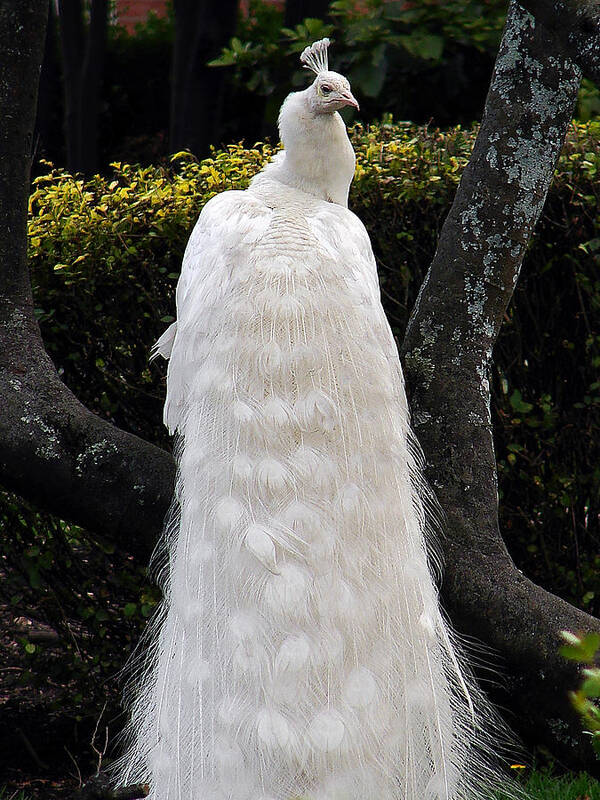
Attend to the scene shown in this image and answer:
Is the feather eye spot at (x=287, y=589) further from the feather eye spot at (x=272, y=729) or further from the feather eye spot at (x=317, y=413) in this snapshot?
the feather eye spot at (x=317, y=413)

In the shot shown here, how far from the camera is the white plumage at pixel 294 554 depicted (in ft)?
8.49

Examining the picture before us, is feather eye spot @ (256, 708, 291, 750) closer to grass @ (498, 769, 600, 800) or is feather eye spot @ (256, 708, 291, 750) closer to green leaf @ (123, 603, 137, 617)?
grass @ (498, 769, 600, 800)

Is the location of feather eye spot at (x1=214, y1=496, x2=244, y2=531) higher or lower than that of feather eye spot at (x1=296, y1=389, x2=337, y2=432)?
lower

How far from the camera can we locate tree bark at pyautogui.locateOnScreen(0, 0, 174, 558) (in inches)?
127

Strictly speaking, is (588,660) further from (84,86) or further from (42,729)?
(84,86)

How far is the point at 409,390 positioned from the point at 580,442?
1165mm

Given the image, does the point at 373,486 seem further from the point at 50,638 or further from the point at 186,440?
the point at 50,638

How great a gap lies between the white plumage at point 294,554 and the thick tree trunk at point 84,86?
685cm

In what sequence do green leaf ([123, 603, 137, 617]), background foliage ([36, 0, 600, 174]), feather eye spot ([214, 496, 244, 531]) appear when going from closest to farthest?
feather eye spot ([214, 496, 244, 531]) → green leaf ([123, 603, 137, 617]) → background foliage ([36, 0, 600, 174])

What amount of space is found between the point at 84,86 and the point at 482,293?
7463 mm

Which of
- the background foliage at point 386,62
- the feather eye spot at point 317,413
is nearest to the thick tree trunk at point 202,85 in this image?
the background foliage at point 386,62

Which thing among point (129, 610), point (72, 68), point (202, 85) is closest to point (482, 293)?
point (129, 610)

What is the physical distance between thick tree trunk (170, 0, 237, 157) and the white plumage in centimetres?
576

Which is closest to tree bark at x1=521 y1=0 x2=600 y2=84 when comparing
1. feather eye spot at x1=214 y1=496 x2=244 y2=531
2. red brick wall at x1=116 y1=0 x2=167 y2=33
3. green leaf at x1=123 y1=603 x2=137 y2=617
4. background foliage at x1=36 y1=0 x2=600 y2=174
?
feather eye spot at x1=214 y1=496 x2=244 y2=531
